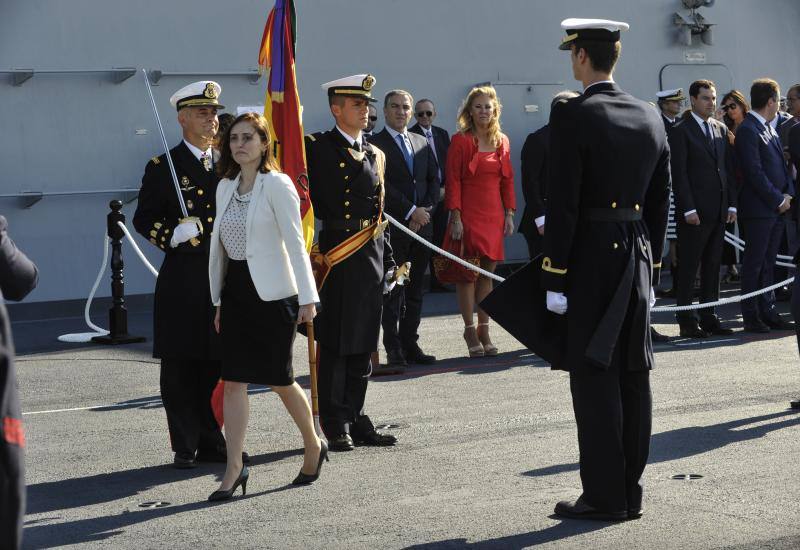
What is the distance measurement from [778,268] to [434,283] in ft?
12.9

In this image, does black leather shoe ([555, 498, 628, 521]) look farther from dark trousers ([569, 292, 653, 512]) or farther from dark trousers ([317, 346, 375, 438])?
dark trousers ([317, 346, 375, 438])

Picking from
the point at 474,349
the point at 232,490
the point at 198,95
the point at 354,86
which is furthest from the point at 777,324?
the point at 232,490

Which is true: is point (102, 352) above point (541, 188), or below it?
below

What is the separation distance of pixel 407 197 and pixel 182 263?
11.8 feet

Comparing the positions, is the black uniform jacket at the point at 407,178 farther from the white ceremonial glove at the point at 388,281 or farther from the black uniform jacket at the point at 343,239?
the black uniform jacket at the point at 343,239

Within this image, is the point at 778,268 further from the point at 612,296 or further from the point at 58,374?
the point at 612,296

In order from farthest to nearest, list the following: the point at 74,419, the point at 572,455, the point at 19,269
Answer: the point at 74,419 → the point at 572,455 → the point at 19,269

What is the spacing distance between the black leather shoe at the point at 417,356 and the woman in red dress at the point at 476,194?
1.54 ft

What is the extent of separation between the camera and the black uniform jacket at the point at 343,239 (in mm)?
7836

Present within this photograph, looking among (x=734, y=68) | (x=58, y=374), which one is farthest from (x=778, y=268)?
(x=58, y=374)

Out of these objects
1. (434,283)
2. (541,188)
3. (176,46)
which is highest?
(176,46)

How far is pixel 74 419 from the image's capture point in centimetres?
884

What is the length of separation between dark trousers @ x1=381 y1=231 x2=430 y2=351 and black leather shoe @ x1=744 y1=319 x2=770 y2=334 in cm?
302

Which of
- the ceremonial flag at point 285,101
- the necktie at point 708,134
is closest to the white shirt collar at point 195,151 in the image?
the ceremonial flag at point 285,101
